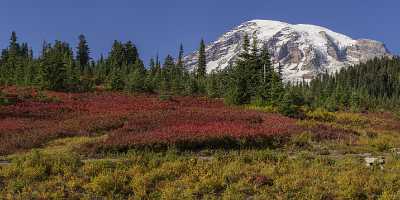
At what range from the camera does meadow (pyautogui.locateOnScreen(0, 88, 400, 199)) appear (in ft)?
40.7

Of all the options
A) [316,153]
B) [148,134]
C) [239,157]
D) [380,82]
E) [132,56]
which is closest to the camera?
[239,157]

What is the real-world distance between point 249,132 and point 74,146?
321 inches

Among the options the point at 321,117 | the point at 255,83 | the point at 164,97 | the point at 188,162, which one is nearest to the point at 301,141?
the point at 188,162

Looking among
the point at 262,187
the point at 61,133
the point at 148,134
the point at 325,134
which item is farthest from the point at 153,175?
the point at 325,134

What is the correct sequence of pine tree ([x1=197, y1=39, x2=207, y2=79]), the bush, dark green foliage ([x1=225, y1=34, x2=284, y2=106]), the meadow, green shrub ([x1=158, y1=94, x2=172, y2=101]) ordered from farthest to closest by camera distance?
pine tree ([x1=197, y1=39, x2=207, y2=79])
green shrub ([x1=158, y1=94, x2=172, y2=101])
dark green foliage ([x1=225, y1=34, x2=284, y2=106])
the bush
the meadow

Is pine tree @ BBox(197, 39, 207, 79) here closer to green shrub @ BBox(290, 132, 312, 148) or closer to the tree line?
the tree line

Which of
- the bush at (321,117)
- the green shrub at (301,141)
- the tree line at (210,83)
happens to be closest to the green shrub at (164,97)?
the tree line at (210,83)

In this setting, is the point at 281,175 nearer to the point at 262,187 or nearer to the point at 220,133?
the point at 262,187

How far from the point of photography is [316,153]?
1838cm

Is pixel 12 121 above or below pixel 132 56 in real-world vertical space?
below

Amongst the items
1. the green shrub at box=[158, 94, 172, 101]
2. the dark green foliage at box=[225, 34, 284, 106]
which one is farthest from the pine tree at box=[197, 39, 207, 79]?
the green shrub at box=[158, 94, 172, 101]

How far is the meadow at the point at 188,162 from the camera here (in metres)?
12.4

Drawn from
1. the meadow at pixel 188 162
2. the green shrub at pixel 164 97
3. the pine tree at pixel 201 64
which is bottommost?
the meadow at pixel 188 162

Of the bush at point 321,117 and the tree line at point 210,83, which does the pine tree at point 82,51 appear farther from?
the bush at point 321,117
